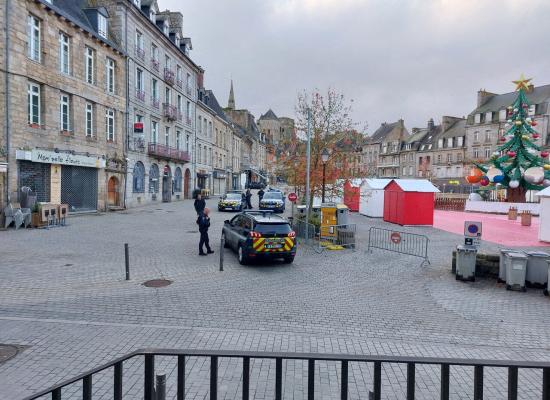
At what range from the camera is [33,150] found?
1803 centimetres

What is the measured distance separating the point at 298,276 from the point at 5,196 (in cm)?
1464

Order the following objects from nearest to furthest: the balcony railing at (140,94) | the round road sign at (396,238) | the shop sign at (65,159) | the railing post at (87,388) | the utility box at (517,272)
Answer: the railing post at (87,388) → the utility box at (517,272) → the round road sign at (396,238) → the shop sign at (65,159) → the balcony railing at (140,94)

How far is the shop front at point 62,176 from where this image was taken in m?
18.1

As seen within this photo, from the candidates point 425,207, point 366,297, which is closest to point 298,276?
point 366,297

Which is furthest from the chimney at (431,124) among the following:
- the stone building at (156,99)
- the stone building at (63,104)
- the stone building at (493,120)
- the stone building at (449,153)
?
the stone building at (63,104)

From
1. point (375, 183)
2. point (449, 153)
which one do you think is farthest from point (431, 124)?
point (375, 183)

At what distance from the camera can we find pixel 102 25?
955 inches

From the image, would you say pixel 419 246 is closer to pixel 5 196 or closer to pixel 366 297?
pixel 366 297

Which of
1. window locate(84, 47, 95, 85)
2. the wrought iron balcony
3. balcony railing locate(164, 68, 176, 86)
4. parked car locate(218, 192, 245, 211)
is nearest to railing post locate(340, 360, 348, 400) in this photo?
window locate(84, 47, 95, 85)

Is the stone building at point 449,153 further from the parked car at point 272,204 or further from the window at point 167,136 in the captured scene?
the window at point 167,136

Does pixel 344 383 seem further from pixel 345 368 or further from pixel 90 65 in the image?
pixel 90 65

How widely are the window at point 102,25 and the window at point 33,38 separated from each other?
213 inches

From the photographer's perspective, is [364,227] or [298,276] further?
[364,227]

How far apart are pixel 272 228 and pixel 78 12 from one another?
836 inches
